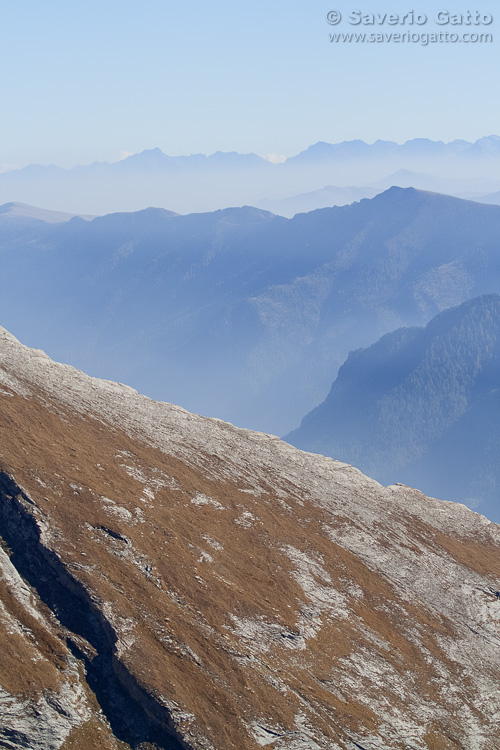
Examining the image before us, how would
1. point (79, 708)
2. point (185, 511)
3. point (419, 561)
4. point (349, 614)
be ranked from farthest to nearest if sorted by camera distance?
point (419, 561), point (185, 511), point (349, 614), point (79, 708)

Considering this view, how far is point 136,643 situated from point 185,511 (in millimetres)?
17054

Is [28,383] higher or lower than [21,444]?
higher

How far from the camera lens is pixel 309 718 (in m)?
41.2

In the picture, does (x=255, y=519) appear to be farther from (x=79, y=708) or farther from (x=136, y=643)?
(x=79, y=708)

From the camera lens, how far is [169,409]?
80.9 metres

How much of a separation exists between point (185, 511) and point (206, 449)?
47.8 ft

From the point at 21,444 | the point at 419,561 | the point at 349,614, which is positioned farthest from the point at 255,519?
the point at 21,444

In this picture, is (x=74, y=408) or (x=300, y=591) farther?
(x=74, y=408)

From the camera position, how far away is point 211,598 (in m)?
47.9

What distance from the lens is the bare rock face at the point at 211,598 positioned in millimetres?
39062

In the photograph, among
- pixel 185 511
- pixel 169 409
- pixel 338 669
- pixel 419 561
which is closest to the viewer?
pixel 338 669

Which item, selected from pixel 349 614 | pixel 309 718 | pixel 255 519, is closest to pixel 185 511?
pixel 255 519

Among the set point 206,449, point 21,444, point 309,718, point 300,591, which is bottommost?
point 309,718

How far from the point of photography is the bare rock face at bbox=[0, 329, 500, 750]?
39062mm
